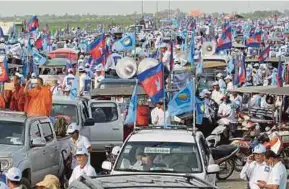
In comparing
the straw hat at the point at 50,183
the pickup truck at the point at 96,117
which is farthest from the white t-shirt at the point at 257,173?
the pickup truck at the point at 96,117

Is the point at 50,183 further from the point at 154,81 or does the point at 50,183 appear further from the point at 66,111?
the point at 154,81

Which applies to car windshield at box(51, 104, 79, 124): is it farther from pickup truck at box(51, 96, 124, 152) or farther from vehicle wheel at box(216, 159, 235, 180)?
vehicle wheel at box(216, 159, 235, 180)

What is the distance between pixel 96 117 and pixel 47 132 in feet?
16.2

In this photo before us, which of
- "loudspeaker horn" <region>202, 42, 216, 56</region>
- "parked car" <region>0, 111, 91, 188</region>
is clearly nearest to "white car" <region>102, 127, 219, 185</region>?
"parked car" <region>0, 111, 91, 188</region>

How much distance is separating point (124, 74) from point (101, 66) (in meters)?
8.17

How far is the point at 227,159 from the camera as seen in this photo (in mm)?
17875

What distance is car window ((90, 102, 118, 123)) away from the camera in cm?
2021

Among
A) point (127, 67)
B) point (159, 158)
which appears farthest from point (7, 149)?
point (127, 67)

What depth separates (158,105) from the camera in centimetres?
2206

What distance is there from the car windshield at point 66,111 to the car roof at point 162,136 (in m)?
5.37

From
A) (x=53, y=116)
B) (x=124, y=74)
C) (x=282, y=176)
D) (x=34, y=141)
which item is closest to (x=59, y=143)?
(x=34, y=141)

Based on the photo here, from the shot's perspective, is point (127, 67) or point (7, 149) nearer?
point (7, 149)

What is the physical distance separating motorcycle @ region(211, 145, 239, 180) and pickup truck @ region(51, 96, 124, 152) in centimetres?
267

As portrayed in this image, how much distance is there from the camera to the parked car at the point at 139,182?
734cm
